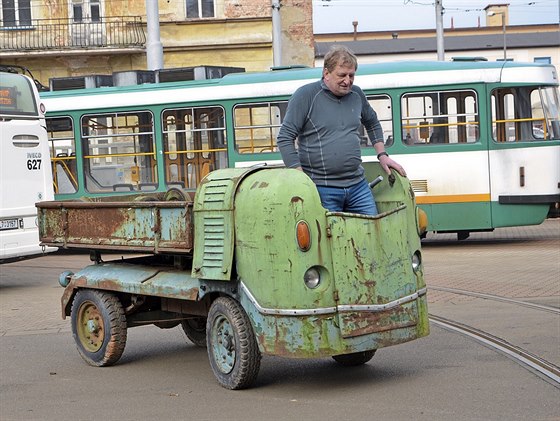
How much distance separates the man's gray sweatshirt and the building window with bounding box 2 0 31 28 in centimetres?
3384

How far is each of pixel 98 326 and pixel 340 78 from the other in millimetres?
2743

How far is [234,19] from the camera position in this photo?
3856 centimetres

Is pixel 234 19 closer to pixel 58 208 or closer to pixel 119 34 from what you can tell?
pixel 119 34

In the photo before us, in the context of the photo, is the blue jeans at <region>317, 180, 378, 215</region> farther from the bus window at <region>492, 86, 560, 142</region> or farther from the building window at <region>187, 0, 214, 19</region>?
the building window at <region>187, 0, 214, 19</region>

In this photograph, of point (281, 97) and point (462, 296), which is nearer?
point (462, 296)

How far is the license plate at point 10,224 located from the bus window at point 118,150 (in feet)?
19.6

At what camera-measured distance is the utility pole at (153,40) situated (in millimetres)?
25891

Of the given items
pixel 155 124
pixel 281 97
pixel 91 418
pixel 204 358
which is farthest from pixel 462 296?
pixel 155 124

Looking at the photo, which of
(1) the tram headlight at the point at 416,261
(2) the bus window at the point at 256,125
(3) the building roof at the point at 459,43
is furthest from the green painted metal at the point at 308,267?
(3) the building roof at the point at 459,43

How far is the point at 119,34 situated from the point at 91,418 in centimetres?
3351

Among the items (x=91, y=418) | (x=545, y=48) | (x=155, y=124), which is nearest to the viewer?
(x=91, y=418)

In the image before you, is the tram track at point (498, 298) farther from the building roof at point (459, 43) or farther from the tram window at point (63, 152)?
the building roof at point (459, 43)

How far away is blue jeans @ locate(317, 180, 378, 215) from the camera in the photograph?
25.7 ft

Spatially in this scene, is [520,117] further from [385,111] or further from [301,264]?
[301,264]
